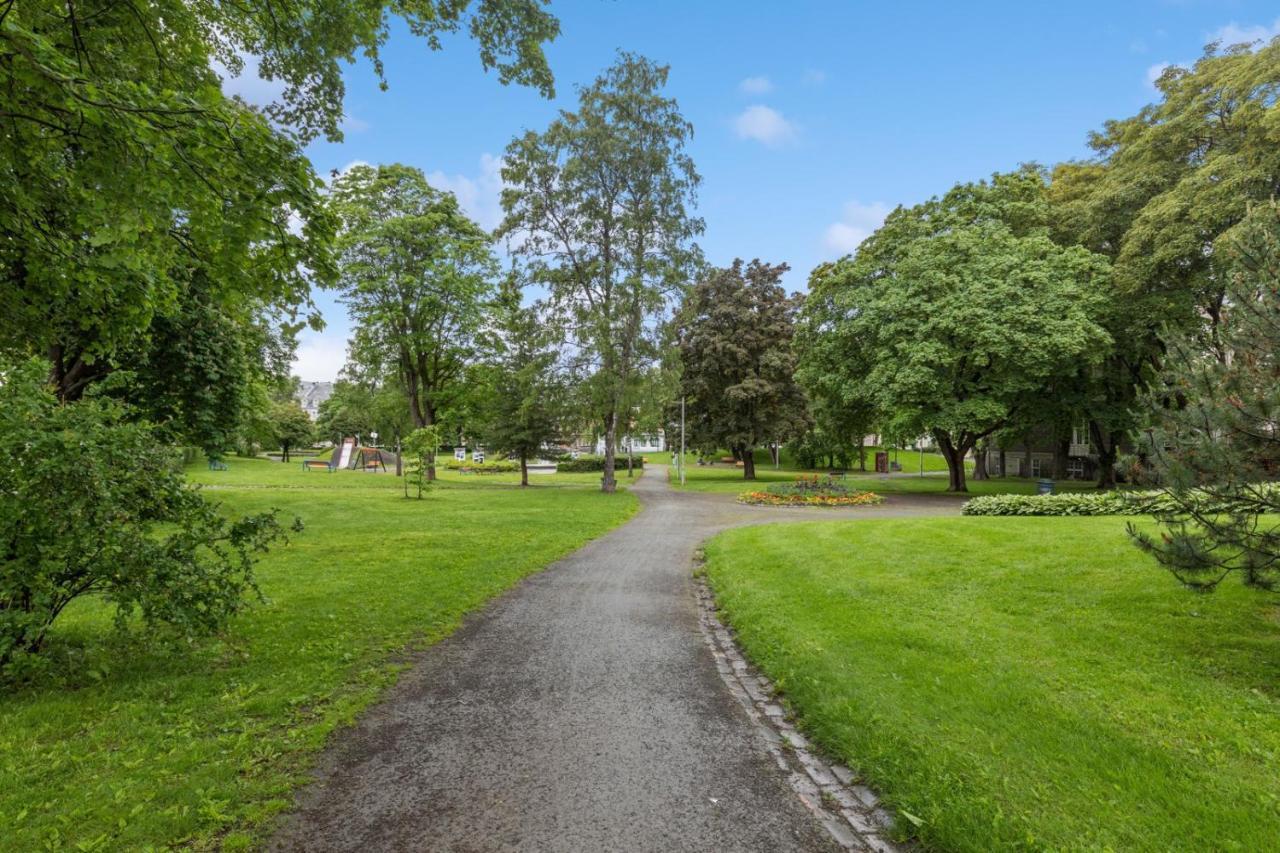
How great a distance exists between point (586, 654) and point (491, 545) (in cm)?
647

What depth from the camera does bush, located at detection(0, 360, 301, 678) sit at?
4.42 metres

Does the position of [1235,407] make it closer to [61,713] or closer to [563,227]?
[61,713]

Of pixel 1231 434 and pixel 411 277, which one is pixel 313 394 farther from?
pixel 1231 434

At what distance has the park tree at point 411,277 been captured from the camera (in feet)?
92.3

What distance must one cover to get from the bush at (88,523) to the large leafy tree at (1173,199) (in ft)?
65.7

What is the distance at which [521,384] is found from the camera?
2672 cm

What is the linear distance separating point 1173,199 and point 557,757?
25.1 m

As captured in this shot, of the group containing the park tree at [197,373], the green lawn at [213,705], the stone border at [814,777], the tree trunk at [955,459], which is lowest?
the stone border at [814,777]

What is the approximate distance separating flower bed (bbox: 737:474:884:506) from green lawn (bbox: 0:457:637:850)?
13.8 meters

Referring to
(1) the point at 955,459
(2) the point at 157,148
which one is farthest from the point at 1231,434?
(1) the point at 955,459

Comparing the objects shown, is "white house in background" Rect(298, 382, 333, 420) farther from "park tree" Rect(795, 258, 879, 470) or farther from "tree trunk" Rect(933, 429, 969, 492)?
"tree trunk" Rect(933, 429, 969, 492)

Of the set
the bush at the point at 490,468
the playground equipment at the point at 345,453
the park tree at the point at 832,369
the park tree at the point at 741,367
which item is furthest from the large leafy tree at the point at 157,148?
the playground equipment at the point at 345,453

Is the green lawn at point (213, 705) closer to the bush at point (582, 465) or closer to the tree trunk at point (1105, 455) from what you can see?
the tree trunk at point (1105, 455)

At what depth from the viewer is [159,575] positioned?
15.6 ft
